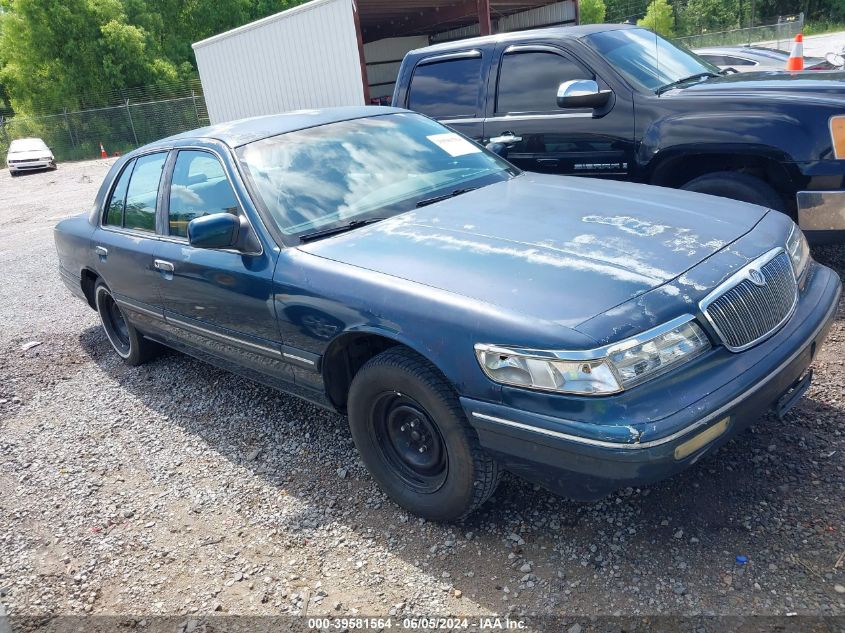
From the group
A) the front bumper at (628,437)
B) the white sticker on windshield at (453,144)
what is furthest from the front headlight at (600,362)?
the white sticker on windshield at (453,144)

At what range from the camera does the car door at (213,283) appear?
3361 millimetres

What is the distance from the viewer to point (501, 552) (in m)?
2.75

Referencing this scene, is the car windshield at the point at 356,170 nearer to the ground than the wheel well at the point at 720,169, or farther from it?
farther from it

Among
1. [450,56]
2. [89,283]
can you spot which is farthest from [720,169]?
[89,283]

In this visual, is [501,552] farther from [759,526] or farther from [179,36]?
[179,36]

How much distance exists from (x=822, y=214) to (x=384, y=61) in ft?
54.8

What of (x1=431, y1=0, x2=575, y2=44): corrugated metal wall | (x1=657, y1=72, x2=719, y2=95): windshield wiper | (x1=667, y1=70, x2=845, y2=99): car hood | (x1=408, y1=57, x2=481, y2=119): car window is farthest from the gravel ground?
(x1=431, y1=0, x2=575, y2=44): corrugated metal wall

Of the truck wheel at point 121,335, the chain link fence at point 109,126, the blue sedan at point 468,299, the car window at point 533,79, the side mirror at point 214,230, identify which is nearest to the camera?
the blue sedan at point 468,299

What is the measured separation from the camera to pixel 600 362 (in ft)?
7.51

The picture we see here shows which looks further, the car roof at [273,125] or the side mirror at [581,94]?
the side mirror at [581,94]

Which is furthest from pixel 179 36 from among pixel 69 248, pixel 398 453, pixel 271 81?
pixel 398 453

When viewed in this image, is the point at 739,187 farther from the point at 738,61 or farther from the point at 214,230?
the point at 738,61

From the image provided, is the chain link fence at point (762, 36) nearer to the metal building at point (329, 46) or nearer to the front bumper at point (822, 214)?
the metal building at point (329, 46)

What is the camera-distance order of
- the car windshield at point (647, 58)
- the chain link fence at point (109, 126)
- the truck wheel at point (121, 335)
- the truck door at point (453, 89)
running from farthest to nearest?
1. the chain link fence at point (109, 126)
2. the truck door at point (453, 89)
3. the car windshield at point (647, 58)
4. the truck wheel at point (121, 335)
